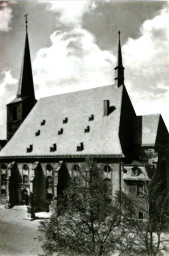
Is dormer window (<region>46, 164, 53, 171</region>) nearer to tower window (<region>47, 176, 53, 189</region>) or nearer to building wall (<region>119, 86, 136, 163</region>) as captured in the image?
tower window (<region>47, 176, 53, 189</region>)

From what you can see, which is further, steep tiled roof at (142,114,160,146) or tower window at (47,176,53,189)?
tower window at (47,176,53,189)

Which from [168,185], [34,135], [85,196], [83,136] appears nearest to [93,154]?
[83,136]

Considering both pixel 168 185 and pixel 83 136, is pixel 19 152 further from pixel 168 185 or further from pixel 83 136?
pixel 168 185

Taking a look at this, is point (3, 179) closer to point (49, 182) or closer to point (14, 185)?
point (14, 185)

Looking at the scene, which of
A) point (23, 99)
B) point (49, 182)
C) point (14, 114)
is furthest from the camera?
point (14, 114)

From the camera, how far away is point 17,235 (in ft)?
95.0

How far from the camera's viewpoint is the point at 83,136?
37.7m

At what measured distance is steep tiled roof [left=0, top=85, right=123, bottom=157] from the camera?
3566 centimetres

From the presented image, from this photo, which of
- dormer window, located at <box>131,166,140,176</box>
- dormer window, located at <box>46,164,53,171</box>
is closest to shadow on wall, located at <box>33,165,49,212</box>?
dormer window, located at <box>46,164,53,171</box>

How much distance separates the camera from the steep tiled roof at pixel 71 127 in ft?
117

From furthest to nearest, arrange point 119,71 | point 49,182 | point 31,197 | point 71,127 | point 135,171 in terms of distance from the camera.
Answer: point 71,127, point 49,182, point 31,197, point 119,71, point 135,171

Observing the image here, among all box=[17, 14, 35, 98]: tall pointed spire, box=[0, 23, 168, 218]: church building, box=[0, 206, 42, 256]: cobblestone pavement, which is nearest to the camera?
box=[0, 206, 42, 256]: cobblestone pavement

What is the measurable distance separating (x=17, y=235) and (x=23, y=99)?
2538cm

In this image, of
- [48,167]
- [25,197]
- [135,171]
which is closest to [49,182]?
[48,167]
